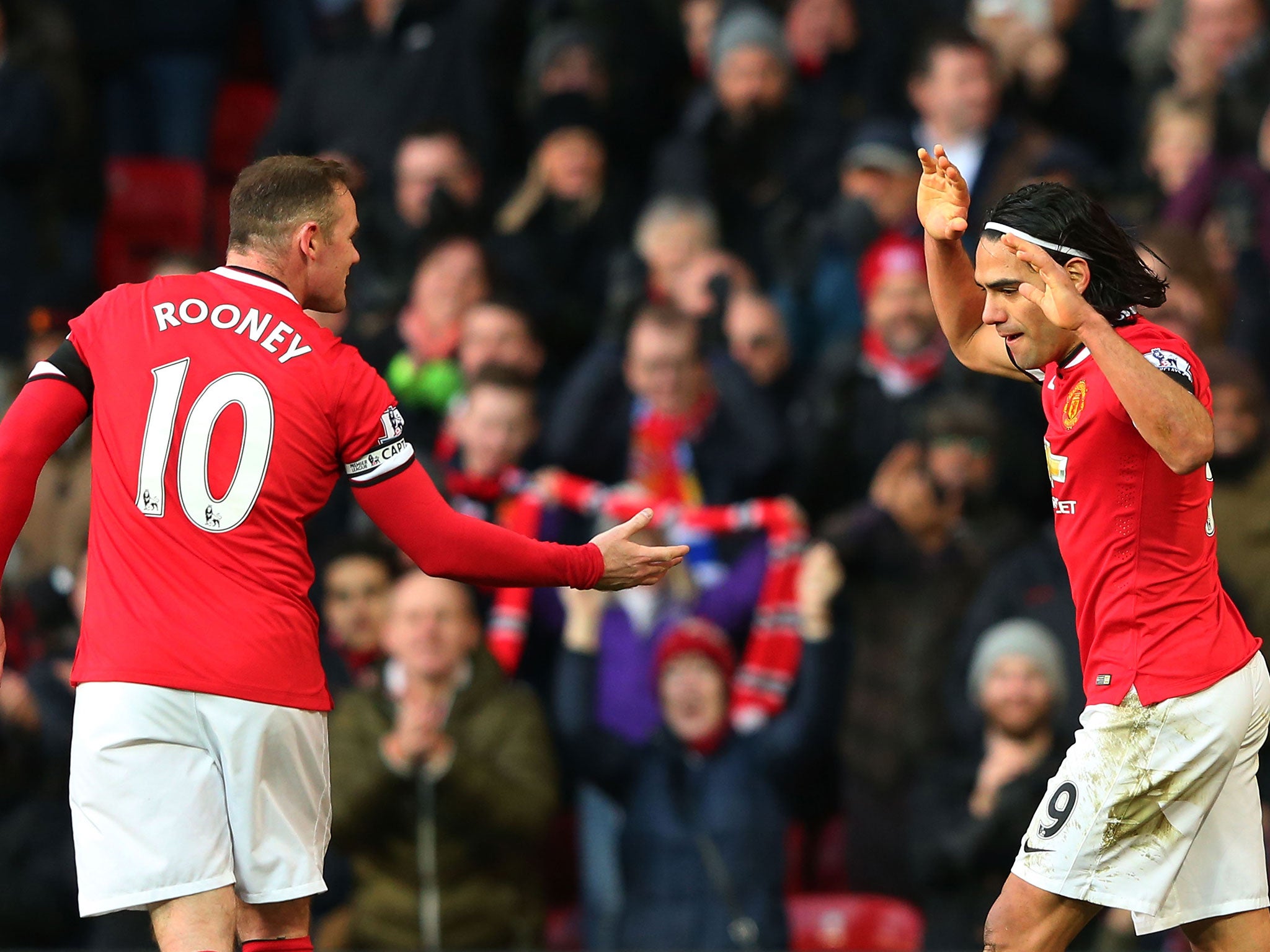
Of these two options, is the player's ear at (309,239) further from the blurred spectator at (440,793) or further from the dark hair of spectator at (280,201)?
the blurred spectator at (440,793)

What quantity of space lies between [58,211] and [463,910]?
15.4ft

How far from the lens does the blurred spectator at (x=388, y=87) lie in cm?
1013

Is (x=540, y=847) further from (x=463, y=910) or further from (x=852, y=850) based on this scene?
(x=852, y=850)

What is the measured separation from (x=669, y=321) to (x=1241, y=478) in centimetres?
239

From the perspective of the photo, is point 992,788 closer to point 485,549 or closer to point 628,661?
point 628,661

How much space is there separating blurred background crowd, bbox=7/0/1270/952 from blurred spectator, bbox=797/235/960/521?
2 cm

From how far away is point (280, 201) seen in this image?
445 centimetres

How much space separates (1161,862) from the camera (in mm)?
4328

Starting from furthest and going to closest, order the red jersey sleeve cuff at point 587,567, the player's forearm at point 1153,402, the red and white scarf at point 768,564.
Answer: the red and white scarf at point 768,564 < the red jersey sleeve cuff at point 587,567 < the player's forearm at point 1153,402

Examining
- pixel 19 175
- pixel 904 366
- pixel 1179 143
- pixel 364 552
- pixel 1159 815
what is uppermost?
pixel 19 175

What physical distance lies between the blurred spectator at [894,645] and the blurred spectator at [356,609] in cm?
181

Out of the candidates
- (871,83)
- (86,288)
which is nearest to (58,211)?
(86,288)

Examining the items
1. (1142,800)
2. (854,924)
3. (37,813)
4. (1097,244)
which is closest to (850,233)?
(854,924)

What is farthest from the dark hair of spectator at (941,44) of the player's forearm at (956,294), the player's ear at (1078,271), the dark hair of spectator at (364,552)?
the player's ear at (1078,271)
